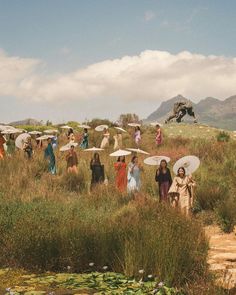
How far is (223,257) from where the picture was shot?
7234mm

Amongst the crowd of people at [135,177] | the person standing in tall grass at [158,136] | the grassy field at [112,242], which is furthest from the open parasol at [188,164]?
the person standing in tall grass at [158,136]

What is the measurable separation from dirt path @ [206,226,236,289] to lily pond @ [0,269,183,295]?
2.25 ft

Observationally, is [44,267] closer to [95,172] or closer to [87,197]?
[87,197]

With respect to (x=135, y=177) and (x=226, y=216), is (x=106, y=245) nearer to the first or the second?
(x=226, y=216)

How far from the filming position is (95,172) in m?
15.8

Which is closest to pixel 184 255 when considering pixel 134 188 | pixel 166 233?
pixel 166 233

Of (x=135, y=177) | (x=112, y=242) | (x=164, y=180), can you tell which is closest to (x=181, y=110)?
(x=135, y=177)

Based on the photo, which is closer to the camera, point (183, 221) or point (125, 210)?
point (183, 221)

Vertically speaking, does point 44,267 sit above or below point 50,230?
below

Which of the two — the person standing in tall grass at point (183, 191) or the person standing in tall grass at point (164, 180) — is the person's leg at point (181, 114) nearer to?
the person standing in tall grass at point (164, 180)

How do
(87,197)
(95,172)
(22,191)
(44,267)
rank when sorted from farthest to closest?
1. (95,172)
2. (22,191)
3. (87,197)
4. (44,267)

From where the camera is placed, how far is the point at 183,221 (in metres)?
7.72

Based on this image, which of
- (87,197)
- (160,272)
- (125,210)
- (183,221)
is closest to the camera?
(160,272)

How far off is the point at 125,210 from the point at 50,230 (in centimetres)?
325
